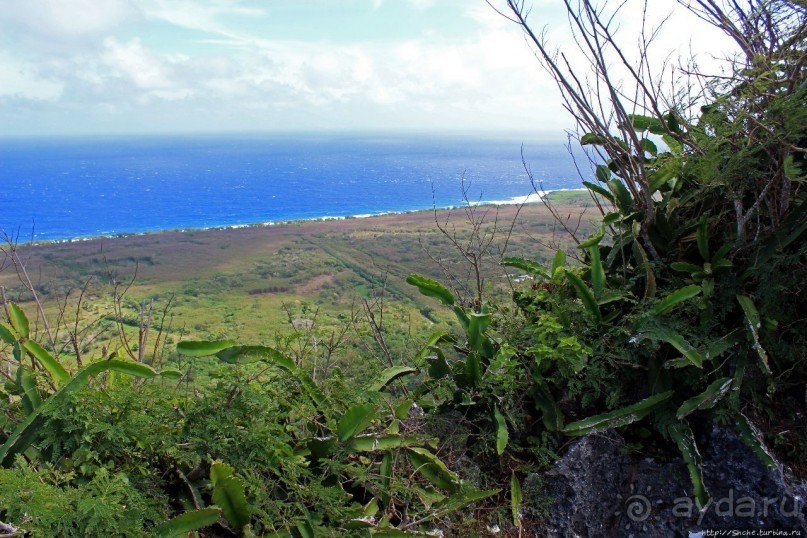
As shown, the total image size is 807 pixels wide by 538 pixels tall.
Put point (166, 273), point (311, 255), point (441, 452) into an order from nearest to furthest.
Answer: point (441, 452), point (166, 273), point (311, 255)

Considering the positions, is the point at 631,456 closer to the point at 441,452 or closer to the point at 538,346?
the point at 538,346

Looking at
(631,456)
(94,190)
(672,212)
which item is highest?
(94,190)

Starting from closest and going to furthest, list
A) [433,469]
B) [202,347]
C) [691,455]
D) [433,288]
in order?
[202,347] → [433,469] → [691,455] → [433,288]

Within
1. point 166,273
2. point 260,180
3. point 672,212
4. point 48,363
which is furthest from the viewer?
point 260,180

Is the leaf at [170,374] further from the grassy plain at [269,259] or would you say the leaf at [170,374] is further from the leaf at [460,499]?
the grassy plain at [269,259]

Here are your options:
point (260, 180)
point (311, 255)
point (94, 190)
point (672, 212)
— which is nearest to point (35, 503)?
point (672, 212)

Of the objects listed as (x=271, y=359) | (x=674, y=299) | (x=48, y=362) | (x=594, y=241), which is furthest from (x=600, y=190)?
(x=48, y=362)

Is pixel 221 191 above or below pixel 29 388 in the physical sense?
above

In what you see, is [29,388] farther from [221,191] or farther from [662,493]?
[221,191]
